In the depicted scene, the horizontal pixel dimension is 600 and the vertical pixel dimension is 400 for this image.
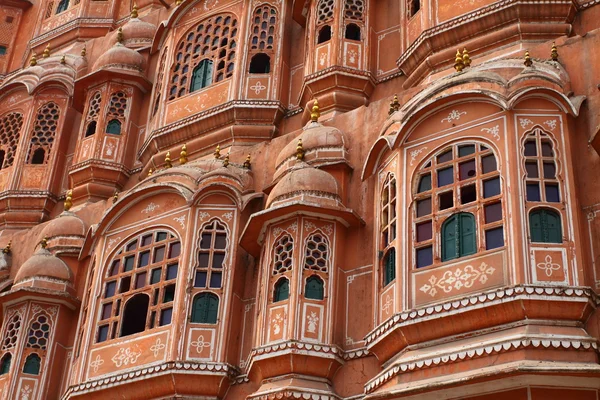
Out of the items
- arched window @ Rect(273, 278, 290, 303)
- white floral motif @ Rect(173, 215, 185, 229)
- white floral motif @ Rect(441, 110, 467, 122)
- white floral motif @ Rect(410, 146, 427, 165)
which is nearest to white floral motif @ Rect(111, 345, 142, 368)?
white floral motif @ Rect(173, 215, 185, 229)

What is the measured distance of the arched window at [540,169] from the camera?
1171cm

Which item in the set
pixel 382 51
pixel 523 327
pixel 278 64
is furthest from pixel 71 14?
pixel 523 327

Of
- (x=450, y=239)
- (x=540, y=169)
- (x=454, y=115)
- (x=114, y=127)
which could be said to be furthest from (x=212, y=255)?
(x=114, y=127)

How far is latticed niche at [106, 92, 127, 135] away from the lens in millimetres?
20781

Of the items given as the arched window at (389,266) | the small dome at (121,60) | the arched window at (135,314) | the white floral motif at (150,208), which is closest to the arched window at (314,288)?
the arched window at (389,266)

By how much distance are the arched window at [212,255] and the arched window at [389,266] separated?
A: 272 cm

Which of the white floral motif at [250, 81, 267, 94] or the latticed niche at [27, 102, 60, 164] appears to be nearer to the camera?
the white floral motif at [250, 81, 267, 94]

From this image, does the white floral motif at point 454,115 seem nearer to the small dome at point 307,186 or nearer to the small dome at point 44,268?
the small dome at point 307,186

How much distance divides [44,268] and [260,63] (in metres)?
5.75

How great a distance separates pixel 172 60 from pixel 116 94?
1.89 metres

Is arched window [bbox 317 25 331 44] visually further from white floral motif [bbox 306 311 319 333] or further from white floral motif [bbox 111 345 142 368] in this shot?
white floral motif [bbox 111 345 142 368]

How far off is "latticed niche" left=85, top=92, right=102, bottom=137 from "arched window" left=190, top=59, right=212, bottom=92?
2.73m

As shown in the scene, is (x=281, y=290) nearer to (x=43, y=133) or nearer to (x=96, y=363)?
(x=96, y=363)

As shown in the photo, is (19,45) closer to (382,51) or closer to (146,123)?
(146,123)
